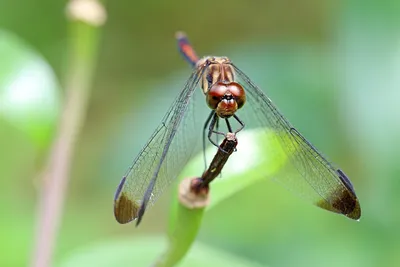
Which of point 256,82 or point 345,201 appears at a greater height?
point 256,82

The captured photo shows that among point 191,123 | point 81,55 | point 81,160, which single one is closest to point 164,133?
point 191,123

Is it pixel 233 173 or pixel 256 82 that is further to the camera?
pixel 256 82

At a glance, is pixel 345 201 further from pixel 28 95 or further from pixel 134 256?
pixel 28 95

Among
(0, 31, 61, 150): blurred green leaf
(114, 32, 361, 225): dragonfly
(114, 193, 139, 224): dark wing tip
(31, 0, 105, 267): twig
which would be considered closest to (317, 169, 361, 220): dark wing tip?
(114, 32, 361, 225): dragonfly

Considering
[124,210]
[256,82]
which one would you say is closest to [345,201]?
[124,210]

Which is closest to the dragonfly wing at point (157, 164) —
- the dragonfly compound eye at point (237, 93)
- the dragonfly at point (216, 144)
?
the dragonfly at point (216, 144)

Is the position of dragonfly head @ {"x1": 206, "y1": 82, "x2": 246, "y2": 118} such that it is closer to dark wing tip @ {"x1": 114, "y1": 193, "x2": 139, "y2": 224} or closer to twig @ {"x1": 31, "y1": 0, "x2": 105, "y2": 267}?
dark wing tip @ {"x1": 114, "y1": 193, "x2": 139, "y2": 224}
